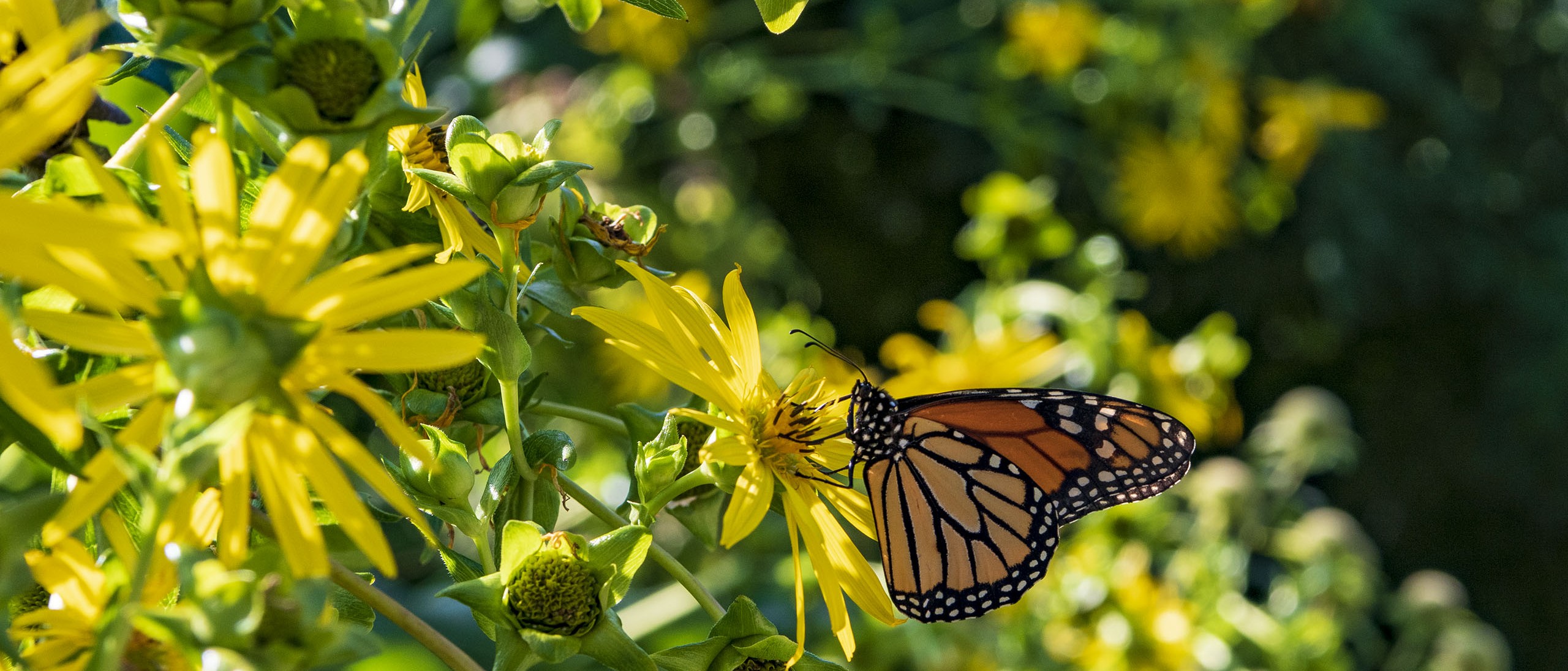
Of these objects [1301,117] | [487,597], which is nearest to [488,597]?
[487,597]

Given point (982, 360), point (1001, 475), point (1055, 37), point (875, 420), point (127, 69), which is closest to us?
point (127, 69)

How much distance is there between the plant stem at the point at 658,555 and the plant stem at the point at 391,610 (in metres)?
0.08

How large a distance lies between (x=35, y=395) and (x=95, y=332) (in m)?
0.03

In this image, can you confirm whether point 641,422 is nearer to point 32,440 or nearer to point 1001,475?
point 32,440

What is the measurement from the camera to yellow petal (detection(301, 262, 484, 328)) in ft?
0.96

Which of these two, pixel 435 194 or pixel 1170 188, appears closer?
pixel 435 194

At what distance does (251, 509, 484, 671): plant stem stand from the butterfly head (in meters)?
0.32

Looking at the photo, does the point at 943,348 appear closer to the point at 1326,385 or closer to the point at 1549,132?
the point at 1326,385

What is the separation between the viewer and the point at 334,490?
29cm

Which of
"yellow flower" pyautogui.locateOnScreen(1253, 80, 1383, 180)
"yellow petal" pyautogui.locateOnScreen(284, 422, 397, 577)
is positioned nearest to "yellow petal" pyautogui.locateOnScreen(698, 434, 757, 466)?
"yellow petal" pyautogui.locateOnScreen(284, 422, 397, 577)

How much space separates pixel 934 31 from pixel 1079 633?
4.00ft

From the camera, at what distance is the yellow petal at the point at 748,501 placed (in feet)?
1.61

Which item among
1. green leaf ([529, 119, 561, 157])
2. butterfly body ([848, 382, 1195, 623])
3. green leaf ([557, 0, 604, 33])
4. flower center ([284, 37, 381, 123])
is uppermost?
flower center ([284, 37, 381, 123])

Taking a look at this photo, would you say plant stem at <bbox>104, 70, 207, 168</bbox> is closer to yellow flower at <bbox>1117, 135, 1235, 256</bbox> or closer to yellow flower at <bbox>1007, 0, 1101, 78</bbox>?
yellow flower at <bbox>1007, 0, 1101, 78</bbox>
